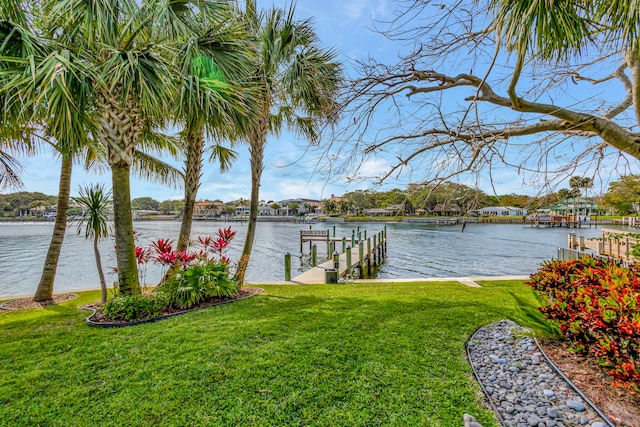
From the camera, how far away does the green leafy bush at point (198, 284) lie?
515 centimetres

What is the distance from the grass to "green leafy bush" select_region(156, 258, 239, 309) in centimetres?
53

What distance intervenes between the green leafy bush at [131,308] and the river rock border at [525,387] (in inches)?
174

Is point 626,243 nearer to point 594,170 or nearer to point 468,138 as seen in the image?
point 594,170

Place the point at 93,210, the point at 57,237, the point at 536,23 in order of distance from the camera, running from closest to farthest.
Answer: the point at 536,23, the point at 93,210, the point at 57,237

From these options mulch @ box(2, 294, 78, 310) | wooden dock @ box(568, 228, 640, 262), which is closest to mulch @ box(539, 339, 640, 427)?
wooden dock @ box(568, 228, 640, 262)

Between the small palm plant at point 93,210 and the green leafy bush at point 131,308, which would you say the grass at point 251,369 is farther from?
the small palm plant at point 93,210

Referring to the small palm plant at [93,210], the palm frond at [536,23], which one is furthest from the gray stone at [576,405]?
the small palm plant at [93,210]

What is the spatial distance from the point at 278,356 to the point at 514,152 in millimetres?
3070

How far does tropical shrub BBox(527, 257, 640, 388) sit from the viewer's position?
83.7 inches

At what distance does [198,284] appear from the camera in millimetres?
5348

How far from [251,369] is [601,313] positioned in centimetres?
295

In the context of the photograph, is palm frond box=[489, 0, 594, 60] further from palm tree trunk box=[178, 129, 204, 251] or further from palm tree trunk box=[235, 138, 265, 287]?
palm tree trunk box=[178, 129, 204, 251]

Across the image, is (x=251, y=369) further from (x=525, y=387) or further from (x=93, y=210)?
(x=93, y=210)

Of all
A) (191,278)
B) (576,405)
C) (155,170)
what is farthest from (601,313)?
(155,170)
